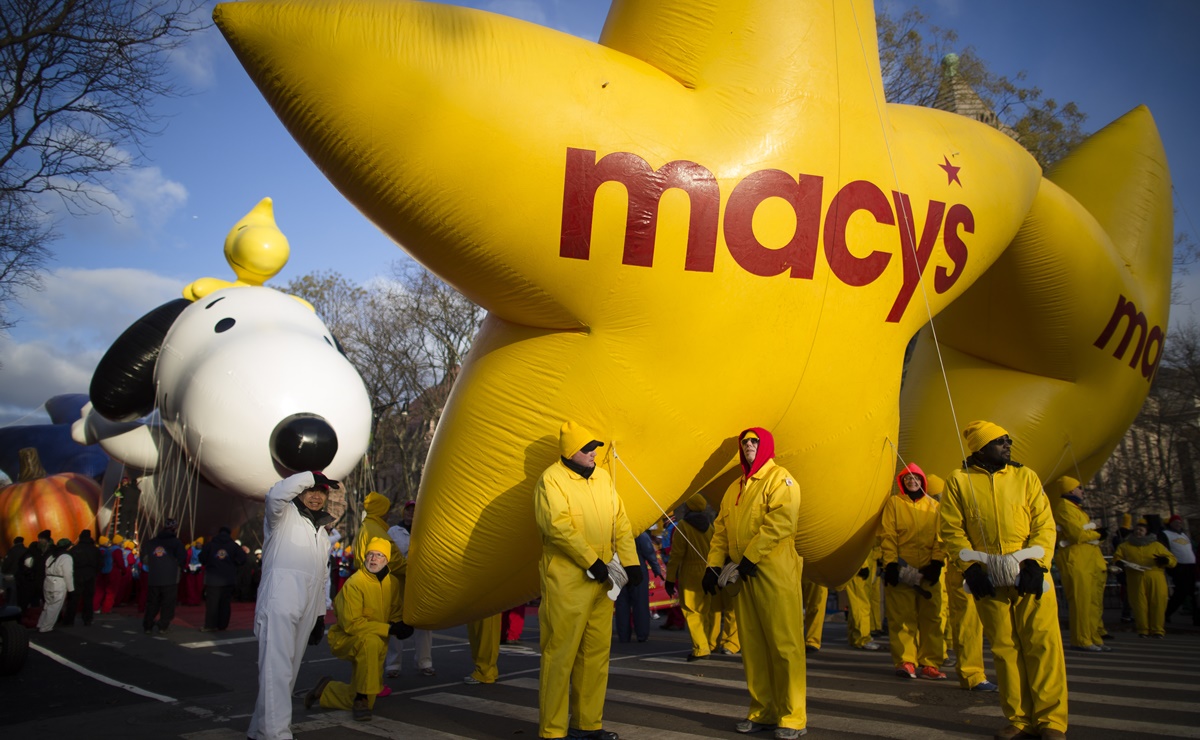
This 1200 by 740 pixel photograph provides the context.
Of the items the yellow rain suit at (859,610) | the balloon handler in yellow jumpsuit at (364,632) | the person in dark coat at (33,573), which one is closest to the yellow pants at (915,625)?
the yellow rain suit at (859,610)

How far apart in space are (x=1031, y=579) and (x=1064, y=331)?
4.14 m

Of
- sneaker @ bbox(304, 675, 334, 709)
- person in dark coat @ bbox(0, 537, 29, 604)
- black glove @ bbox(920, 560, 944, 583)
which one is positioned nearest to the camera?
sneaker @ bbox(304, 675, 334, 709)

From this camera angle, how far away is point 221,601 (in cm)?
1187

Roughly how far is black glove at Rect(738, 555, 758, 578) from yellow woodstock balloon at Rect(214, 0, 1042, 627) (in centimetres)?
60

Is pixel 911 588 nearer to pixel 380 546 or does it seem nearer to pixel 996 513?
pixel 996 513

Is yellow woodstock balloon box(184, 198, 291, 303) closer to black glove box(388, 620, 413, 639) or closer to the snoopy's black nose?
the snoopy's black nose

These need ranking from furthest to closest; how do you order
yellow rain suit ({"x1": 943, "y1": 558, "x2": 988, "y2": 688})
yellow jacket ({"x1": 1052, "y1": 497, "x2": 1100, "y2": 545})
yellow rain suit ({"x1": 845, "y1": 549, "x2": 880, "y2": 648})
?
1. yellow rain suit ({"x1": 845, "y1": 549, "x2": 880, "y2": 648})
2. yellow jacket ({"x1": 1052, "y1": 497, "x2": 1100, "y2": 545})
3. yellow rain suit ({"x1": 943, "y1": 558, "x2": 988, "y2": 688})

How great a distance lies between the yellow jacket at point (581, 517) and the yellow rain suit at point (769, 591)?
31.1 inches

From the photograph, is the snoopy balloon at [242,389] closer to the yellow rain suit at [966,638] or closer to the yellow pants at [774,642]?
the yellow pants at [774,642]

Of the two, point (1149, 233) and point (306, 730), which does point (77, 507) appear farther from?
point (1149, 233)

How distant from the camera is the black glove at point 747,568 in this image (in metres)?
5.07

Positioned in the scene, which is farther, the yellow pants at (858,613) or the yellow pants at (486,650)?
the yellow pants at (858,613)

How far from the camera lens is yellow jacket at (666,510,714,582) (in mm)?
9234

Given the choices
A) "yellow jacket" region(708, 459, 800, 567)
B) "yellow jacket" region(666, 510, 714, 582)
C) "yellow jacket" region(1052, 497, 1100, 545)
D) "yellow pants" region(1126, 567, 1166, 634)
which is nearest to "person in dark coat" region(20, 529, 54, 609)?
"yellow jacket" region(666, 510, 714, 582)
